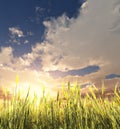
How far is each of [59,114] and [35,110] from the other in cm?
61

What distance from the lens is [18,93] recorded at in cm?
545

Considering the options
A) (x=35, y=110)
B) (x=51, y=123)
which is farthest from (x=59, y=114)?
(x=35, y=110)

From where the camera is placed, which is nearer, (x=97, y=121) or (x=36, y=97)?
(x=97, y=121)

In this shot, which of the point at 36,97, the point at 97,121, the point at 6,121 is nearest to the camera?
the point at 97,121

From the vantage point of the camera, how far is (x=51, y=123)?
16.9ft

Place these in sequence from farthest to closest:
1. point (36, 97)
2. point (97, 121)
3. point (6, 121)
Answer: point (36, 97) → point (6, 121) → point (97, 121)

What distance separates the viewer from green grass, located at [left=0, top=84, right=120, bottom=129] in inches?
191

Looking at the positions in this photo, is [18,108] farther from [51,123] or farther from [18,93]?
[51,123]

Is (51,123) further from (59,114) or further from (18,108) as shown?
(18,108)

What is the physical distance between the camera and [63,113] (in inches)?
206

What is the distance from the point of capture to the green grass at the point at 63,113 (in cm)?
484

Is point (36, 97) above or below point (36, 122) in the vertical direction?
above

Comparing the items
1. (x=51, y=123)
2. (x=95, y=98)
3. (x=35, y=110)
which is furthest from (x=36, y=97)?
(x=95, y=98)

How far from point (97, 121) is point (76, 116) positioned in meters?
0.36
